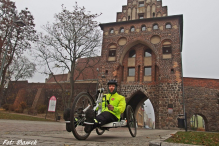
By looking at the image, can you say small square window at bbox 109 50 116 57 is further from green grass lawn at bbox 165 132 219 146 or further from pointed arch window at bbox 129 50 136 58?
green grass lawn at bbox 165 132 219 146

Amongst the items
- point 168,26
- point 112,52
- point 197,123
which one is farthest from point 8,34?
point 197,123

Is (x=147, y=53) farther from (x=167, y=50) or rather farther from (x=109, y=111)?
(x=109, y=111)

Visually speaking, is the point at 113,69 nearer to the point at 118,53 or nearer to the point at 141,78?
the point at 118,53

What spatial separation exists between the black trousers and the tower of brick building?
46.7 feet

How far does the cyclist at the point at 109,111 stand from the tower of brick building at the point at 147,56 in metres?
14.0

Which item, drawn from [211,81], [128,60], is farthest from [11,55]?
[211,81]

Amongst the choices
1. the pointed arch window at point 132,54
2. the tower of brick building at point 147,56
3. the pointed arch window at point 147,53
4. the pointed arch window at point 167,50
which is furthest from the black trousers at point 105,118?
the pointed arch window at point 132,54

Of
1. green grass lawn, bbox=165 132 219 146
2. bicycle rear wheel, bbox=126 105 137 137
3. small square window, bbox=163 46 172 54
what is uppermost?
small square window, bbox=163 46 172 54

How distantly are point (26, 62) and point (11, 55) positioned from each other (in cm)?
1476

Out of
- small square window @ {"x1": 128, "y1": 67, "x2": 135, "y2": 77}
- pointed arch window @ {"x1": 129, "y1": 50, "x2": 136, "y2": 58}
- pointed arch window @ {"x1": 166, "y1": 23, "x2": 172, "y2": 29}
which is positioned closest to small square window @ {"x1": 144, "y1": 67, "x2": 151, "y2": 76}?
small square window @ {"x1": 128, "y1": 67, "x2": 135, "y2": 77}

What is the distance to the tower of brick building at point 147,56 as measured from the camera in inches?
695

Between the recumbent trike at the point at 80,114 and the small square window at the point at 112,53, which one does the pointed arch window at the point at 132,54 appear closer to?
the small square window at the point at 112,53

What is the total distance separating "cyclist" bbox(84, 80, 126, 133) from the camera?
3494 millimetres

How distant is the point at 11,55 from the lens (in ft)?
64.7
